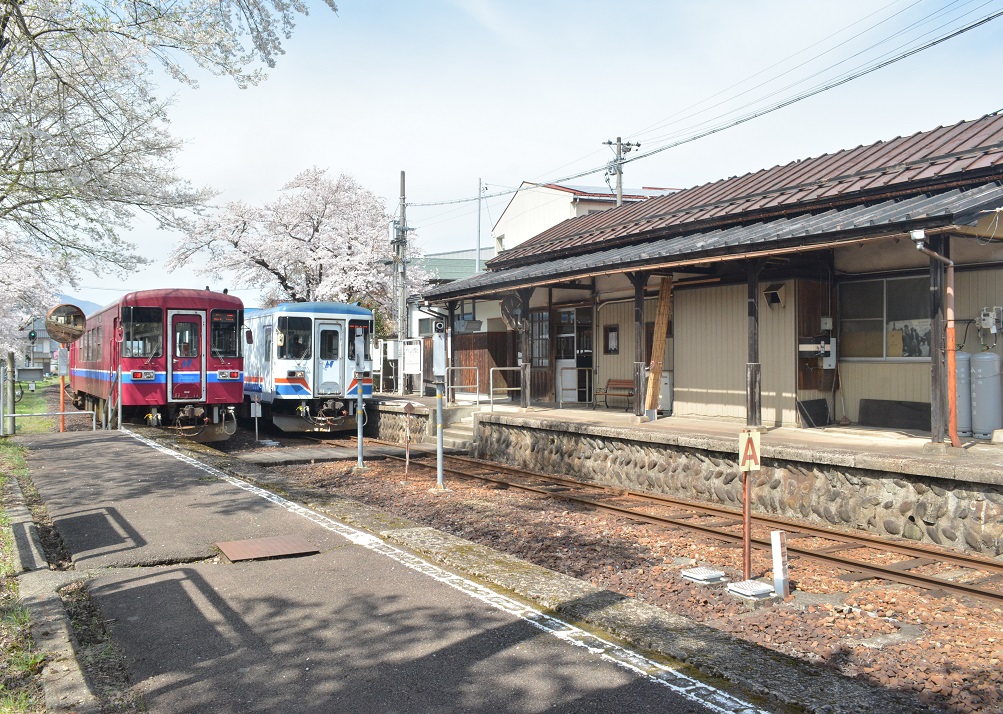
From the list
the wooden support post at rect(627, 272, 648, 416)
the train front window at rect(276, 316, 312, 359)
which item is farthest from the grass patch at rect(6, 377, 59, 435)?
the wooden support post at rect(627, 272, 648, 416)

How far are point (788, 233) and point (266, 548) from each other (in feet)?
26.6

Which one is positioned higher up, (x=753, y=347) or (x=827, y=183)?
(x=827, y=183)

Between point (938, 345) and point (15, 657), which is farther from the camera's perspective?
point (938, 345)

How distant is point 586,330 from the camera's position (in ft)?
58.5

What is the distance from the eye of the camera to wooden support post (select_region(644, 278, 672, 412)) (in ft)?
45.7

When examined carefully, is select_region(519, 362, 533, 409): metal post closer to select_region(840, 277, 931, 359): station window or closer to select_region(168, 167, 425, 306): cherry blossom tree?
select_region(840, 277, 931, 359): station window

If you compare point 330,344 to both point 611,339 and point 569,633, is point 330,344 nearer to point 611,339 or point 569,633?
point 611,339

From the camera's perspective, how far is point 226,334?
55.6ft

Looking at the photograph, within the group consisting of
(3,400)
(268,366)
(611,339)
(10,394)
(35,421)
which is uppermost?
(611,339)

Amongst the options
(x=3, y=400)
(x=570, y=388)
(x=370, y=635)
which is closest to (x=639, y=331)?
(x=570, y=388)

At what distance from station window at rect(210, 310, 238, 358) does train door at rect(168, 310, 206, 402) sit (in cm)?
23

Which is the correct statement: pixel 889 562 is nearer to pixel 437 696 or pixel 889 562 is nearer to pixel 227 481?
pixel 437 696

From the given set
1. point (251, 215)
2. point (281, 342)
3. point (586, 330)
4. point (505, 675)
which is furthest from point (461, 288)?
point (251, 215)

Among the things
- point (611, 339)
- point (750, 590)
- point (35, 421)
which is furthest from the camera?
point (35, 421)
